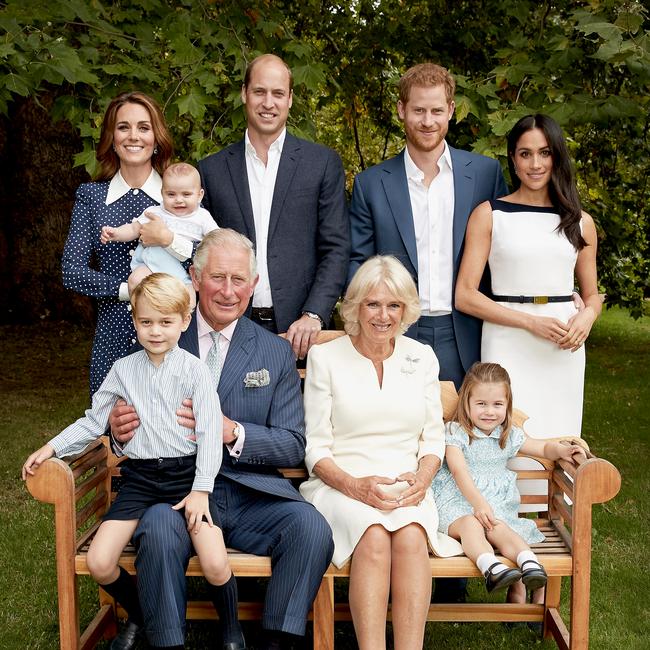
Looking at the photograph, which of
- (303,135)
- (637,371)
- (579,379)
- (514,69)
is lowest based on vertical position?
(637,371)

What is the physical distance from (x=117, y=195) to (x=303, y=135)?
207 centimetres

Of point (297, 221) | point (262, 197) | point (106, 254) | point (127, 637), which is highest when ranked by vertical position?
point (262, 197)

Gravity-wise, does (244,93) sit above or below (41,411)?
above

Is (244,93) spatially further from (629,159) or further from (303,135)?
(629,159)

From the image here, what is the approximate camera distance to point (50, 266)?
12.4 m

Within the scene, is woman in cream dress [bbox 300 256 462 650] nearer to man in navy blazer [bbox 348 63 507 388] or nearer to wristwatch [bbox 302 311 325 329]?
wristwatch [bbox 302 311 325 329]

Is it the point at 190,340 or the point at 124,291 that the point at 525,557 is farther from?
the point at 124,291

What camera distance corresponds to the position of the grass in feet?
13.2

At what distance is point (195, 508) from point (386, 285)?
110cm

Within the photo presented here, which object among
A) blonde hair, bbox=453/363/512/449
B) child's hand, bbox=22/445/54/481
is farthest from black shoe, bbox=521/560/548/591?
child's hand, bbox=22/445/54/481

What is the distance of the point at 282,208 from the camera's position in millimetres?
4102

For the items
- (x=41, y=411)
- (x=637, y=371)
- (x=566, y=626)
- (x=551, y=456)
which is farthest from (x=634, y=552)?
(x=637, y=371)

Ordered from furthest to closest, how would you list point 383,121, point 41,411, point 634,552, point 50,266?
point 50,266 → point 383,121 → point 41,411 → point 634,552

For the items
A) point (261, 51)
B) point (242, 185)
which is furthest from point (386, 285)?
point (261, 51)
